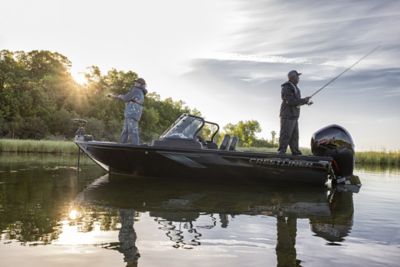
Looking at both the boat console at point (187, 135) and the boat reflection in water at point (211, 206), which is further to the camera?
the boat console at point (187, 135)

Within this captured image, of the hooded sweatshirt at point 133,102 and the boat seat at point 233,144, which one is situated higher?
the hooded sweatshirt at point 133,102

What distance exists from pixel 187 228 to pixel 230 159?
4.76 meters

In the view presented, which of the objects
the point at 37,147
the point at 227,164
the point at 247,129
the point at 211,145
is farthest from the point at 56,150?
the point at 247,129

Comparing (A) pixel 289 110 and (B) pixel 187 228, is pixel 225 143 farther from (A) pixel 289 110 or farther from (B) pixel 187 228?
(B) pixel 187 228

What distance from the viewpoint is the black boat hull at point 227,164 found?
9297 millimetres

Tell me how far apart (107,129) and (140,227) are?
4577 cm

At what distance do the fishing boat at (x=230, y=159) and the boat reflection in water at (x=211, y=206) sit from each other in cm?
28

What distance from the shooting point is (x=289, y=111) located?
9.65m

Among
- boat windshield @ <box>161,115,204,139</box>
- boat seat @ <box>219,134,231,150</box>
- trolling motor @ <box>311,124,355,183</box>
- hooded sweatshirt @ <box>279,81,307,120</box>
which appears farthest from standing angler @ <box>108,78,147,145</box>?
trolling motor @ <box>311,124,355,183</box>

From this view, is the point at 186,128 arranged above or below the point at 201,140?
above

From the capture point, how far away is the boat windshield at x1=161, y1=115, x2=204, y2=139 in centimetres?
988

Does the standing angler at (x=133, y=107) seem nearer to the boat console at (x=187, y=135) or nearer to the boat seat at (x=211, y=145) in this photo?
the boat console at (x=187, y=135)

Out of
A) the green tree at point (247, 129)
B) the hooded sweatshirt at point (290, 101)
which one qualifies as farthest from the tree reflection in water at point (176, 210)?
the green tree at point (247, 129)

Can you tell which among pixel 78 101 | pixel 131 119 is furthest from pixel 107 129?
pixel 131 119
